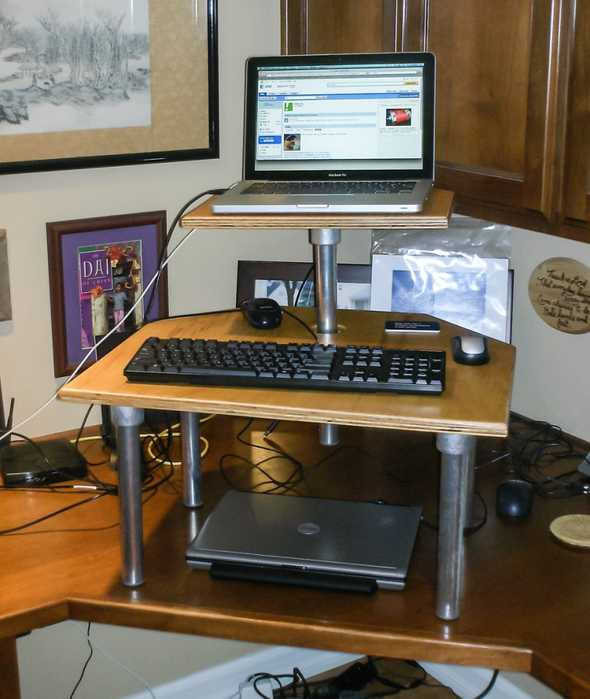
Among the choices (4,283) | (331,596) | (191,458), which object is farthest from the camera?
(4,283)

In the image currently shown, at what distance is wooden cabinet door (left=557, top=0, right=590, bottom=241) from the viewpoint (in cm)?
149

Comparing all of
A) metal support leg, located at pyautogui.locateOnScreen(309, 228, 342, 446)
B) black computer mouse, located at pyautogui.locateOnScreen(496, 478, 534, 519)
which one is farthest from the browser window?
black computer mouse, located at pyautogui.locateOnScreen(496, 478, 534, 519)

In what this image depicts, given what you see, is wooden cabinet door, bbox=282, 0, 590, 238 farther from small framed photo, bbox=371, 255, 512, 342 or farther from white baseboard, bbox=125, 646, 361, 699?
white baseboard, bbox=125, 646, 361, 699

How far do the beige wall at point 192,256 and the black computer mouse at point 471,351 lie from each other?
0.38 meters

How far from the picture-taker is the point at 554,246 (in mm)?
1885

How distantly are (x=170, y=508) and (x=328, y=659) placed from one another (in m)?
0.94

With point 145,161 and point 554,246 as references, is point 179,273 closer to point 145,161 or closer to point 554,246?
point 145,161

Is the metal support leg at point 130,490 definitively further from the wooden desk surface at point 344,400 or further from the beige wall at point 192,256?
the beige wall at point 192,256

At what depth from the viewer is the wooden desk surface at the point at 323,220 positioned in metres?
1.51

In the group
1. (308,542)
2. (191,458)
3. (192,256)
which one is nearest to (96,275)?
(192,256)

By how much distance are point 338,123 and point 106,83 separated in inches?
18.5

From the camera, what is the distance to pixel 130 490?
1.42 m

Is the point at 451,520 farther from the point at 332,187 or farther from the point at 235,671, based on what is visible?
the point at 235,671

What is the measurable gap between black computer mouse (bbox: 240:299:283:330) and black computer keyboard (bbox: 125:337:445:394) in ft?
0.51
